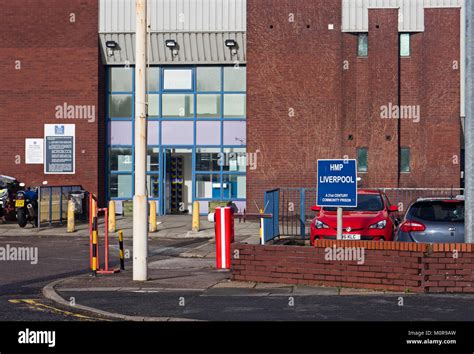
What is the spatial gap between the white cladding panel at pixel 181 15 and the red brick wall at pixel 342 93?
880 millimetres

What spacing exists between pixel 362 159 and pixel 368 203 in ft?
37.2

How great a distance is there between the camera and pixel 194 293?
13945 millimetres

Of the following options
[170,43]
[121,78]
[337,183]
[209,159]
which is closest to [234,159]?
[209,159]

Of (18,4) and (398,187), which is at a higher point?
(18,4)

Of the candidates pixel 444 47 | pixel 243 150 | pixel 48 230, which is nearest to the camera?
pixel 48 230

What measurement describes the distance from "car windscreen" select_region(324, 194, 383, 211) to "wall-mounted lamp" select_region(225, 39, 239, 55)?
42.7ft

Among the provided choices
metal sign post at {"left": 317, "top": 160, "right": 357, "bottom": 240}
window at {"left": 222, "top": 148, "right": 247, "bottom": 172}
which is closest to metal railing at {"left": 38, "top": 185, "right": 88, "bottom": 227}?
window at {"left": 222, "top": 148, "right": 247, "bottom": 172}

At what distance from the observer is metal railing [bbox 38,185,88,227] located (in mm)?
28641

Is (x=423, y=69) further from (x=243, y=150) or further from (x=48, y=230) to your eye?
(x=48, y=230)

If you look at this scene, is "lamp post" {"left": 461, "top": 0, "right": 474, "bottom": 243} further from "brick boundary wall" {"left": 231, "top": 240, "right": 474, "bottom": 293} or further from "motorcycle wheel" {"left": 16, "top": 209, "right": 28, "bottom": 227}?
"motorcycle wheel" {"left": 16, "top": 209, "right": 28, "bottom": 227}

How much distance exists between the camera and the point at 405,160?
102 ft
